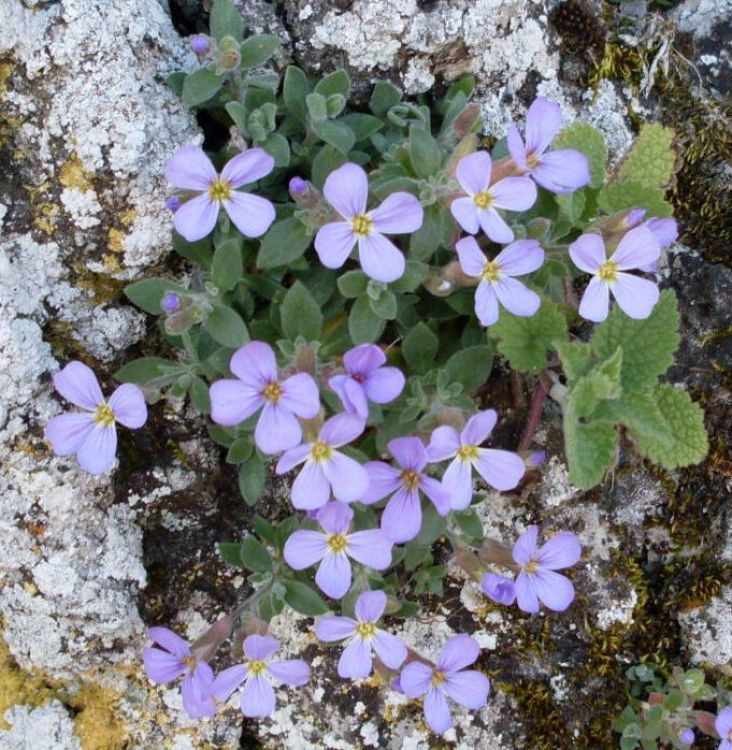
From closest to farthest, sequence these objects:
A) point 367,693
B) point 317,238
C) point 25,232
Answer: point 317,238, point 25,232, point 367,693

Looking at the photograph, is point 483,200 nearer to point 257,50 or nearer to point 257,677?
point 257,50

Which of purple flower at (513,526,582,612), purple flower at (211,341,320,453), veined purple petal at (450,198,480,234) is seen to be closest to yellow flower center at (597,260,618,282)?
veined purple petal at (450,198,480,234)

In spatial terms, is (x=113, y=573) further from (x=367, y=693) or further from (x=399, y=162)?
(x=399, y=162)

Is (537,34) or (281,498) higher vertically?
(537,34)

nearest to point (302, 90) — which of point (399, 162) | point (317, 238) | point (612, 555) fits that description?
point (399, 162)

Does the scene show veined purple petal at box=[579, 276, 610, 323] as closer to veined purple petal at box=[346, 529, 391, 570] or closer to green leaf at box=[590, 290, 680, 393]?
green leaf at box=[590, 290, 680, 393]

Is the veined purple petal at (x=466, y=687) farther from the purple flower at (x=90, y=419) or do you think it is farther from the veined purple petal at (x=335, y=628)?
the purple flower at (x=90, y=419)

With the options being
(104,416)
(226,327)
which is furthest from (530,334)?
(104,416)
